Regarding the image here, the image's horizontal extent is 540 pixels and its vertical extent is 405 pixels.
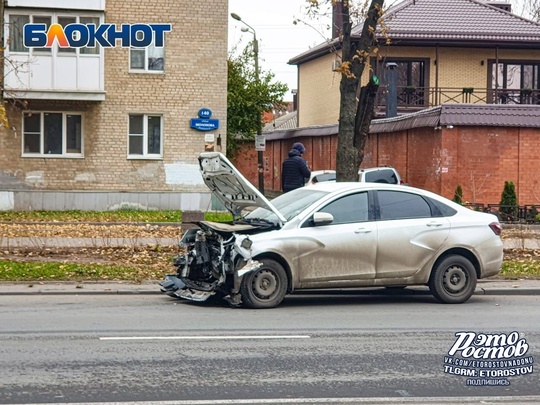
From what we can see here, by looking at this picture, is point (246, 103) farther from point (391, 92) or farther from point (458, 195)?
point (458, 195)

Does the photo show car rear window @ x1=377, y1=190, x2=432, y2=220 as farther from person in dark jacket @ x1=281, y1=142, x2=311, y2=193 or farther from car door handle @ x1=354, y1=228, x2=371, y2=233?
person in dark jacket @ x1=281, y1=142, x2=311, y2=193

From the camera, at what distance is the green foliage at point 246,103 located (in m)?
47.3

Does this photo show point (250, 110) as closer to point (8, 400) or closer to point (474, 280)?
point (474, 280)

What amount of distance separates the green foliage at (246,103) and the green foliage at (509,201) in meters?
20.3

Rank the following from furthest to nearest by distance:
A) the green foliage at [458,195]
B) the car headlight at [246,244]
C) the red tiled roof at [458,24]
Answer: the red tiled roof at [458,24], the green foliage at [458,195], the car headlight at [246,244]

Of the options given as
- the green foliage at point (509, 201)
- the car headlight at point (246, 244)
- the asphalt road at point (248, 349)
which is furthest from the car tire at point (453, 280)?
the green foliage at point (509, 201)

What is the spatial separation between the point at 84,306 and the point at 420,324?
445 cm

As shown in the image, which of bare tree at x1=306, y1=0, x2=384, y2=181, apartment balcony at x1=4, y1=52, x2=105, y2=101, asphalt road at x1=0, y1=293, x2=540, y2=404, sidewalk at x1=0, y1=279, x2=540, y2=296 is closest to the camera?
asphalt road at x1=0, y1=293, x2=540, y2=404

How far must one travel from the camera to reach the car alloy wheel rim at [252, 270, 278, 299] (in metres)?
12.3

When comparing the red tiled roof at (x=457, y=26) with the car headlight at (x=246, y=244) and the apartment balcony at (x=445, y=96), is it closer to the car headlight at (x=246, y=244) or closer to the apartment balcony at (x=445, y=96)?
the apartment balcony at (x=445, y=96)

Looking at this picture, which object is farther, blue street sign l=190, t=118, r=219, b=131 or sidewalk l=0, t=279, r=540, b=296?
blue street sign l=190, t=118, r=219, b=131

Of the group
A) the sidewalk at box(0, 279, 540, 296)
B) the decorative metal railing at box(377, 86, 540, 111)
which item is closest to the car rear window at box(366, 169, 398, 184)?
the sidewalk at box(0, 279, 540, 296)

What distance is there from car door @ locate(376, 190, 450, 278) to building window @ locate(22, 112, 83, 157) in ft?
67.7

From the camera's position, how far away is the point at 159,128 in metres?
32.7
